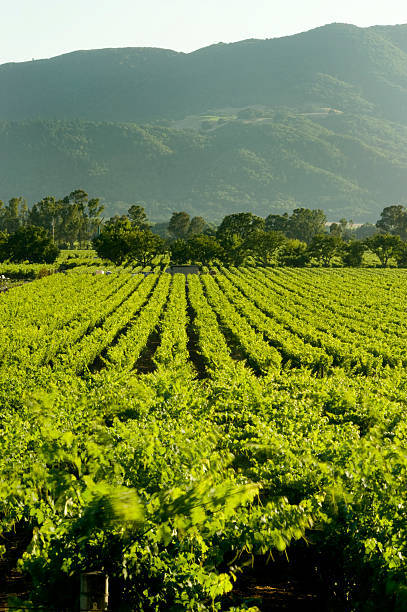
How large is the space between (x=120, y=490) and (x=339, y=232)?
564ft

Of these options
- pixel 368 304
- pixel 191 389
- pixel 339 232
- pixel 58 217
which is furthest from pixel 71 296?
pixel 339 232

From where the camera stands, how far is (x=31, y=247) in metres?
93.6

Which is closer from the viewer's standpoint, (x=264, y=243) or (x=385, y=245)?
(x=385, y=245)

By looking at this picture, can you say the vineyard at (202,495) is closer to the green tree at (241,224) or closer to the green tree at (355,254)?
the green tree at (355,254)

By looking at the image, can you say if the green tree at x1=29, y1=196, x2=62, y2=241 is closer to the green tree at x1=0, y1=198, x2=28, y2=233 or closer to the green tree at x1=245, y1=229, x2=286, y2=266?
the green tree at x1=0, y1=198, x2=28, y2=233

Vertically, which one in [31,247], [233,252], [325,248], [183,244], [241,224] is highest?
[241,224]

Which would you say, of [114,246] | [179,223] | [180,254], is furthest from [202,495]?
[179,223]

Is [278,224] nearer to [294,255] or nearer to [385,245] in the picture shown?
[294,255]

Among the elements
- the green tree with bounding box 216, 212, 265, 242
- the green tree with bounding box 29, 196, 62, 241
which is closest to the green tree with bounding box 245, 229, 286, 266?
the green tree with bounding box 216, 212, 265, 242

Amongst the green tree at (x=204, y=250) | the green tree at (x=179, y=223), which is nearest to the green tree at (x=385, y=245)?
the green tree at (x=204, y=250)

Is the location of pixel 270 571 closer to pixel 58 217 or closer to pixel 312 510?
pixel 312 510

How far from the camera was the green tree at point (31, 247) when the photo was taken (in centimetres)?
9388

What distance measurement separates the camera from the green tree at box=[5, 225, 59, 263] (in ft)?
308

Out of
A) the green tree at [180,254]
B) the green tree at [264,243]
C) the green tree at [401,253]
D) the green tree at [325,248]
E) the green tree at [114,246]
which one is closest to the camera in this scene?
the green tree at [114,246]
